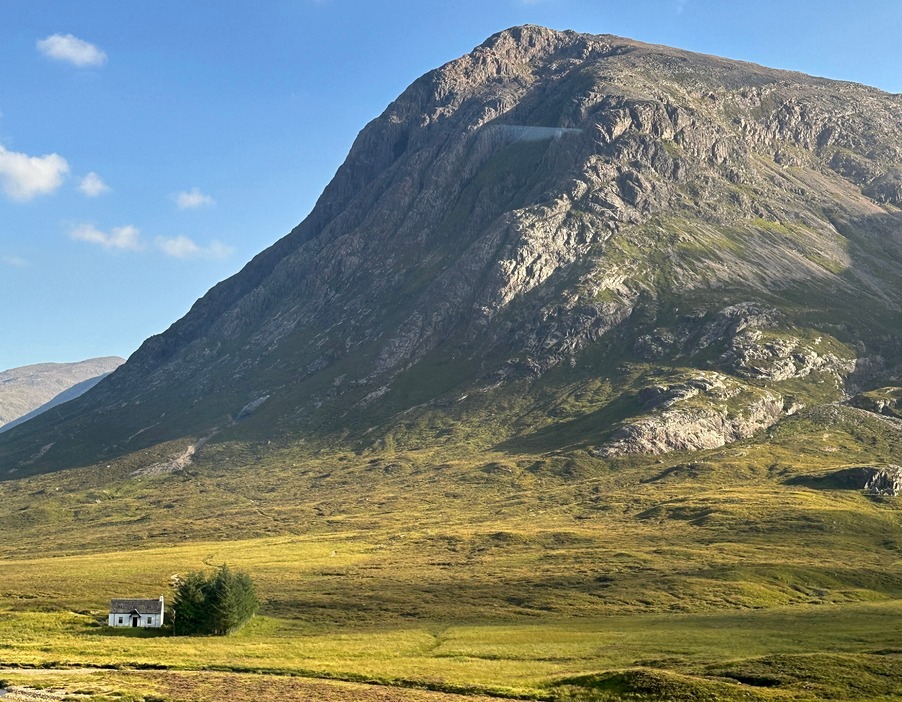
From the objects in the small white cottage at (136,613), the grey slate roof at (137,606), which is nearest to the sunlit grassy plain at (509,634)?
the small white cottage at (136,613)

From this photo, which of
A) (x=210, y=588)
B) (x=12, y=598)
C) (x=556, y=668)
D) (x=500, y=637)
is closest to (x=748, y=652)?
(x=556, y=668)

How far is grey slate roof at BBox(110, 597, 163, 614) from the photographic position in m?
130

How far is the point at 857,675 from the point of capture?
84.9m

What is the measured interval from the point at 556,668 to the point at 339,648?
29072 mm

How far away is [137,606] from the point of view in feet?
431

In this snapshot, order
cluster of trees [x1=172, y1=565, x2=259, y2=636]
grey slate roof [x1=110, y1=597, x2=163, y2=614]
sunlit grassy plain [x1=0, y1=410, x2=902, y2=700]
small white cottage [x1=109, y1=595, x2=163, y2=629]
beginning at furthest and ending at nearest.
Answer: grey slate roof [x1=110, y1=597, x2=163, y2=614] < small white cottage [x1=109, y1=595, x2=163, y2=629] < cluster of trees [x1=172, y1=565, x2=259, y2=636] < sunlit grassy plain [x1=0, y1=410, x2=902, y2=700]

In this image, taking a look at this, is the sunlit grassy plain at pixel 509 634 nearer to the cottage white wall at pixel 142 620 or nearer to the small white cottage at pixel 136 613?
the cottage white wall at pixel 142 620

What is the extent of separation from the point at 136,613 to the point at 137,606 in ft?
3.52

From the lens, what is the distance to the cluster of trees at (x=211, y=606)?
125938 millimetres

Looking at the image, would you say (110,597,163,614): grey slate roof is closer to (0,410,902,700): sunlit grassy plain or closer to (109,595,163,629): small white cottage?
(109,595,163,629): small white cottage

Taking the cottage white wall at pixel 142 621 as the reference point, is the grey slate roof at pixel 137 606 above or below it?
above

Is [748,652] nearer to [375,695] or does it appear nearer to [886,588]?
[375,695]

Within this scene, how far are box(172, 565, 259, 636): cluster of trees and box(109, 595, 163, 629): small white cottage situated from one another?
4.25 m

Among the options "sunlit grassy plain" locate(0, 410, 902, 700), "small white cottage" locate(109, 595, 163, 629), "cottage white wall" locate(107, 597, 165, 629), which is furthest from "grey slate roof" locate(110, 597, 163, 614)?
"sunlit grassy plain" locate(0, 410, 902, 700)
